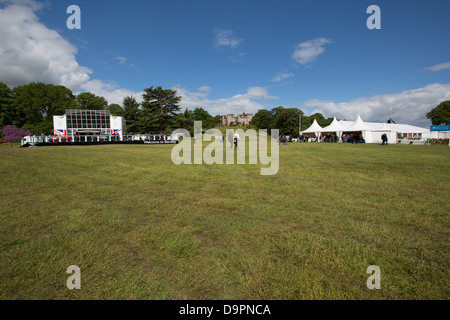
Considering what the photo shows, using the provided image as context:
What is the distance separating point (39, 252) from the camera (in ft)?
9.90

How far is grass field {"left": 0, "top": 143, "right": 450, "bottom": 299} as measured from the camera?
2352 millimetres

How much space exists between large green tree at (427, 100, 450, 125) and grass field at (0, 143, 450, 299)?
363 feet

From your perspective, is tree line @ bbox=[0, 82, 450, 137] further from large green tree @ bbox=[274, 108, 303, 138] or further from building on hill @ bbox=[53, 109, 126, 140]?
building on hill @ bbox=[53, 109, 126, 140]

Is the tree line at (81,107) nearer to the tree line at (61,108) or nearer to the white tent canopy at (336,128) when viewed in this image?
the tree line at (61,108)

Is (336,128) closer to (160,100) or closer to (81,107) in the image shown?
(160,100)

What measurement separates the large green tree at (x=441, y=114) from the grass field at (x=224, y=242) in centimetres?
11058

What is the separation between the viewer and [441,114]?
81.9 meters

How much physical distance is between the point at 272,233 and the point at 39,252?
360 cm

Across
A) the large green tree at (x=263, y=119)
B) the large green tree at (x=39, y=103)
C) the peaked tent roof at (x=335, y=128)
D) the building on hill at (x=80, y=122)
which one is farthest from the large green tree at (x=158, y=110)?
the large green tree at (x=263, y=119)

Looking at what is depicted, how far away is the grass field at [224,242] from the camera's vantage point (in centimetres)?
235

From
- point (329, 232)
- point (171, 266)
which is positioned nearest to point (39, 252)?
point (171, 266)

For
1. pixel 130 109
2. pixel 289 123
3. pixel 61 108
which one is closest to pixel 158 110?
pixel 130 109
